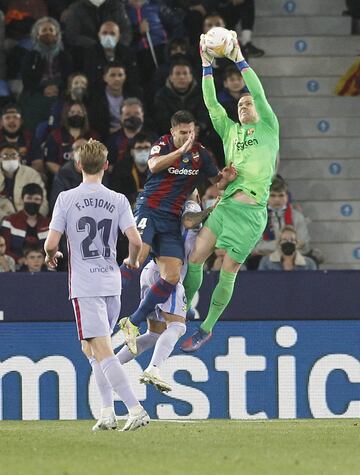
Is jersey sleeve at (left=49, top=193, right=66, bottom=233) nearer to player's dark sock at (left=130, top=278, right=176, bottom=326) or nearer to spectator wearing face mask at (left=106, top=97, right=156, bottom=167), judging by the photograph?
player's dark sock at (left=130, top=278, right=176, bottom=326)

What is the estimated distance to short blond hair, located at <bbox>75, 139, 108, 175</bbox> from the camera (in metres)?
10.6

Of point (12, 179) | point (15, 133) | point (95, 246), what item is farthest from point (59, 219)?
point (15, 133)

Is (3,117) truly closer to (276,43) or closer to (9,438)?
(276,43)

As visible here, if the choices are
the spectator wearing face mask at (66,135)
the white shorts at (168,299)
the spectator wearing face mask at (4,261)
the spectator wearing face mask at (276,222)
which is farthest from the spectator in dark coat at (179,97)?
the white shorts at (168,299)

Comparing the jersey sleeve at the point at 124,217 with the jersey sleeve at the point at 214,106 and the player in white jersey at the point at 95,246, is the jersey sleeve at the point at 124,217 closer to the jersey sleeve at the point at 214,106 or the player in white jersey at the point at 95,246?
the player in white jersey at the point at 95,246

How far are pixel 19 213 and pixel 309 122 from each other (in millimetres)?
4682

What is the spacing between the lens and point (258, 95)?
12.8 metres

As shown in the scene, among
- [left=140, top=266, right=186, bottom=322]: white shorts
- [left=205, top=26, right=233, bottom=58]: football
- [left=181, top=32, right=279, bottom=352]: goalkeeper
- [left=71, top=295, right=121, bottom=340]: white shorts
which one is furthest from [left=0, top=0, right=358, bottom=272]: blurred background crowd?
A: [left=71, top=295, right=121, bottom=340]: white shorts

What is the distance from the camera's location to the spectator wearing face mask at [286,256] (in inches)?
625

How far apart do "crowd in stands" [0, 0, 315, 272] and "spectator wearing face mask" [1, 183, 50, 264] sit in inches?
0.4

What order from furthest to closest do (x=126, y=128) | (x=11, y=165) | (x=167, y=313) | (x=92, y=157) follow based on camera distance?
(x=126, y=128) < (x=11, y=165) < (x=167, y=313) < (x=92, y=157)

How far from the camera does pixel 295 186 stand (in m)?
18.7

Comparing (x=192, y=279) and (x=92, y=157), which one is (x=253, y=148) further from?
(x=92, y=157)

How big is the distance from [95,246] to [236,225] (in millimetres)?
2640
